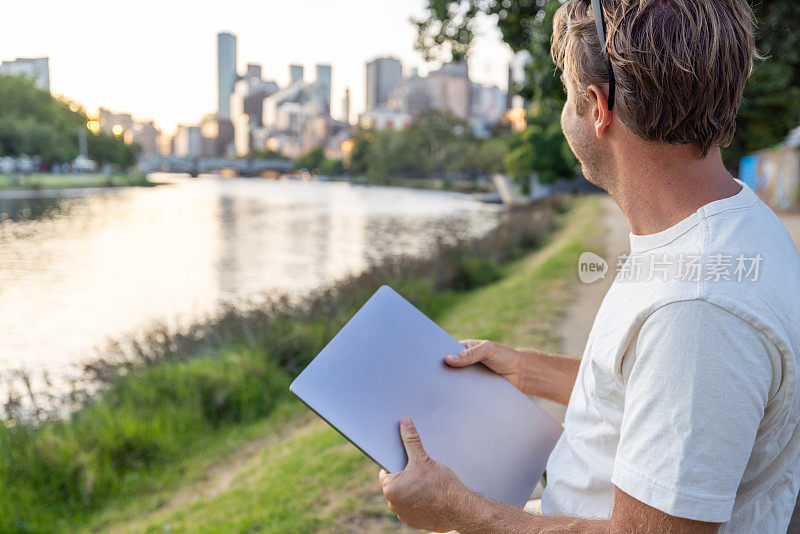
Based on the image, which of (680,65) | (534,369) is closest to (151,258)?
(534,369)

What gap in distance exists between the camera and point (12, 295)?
40.4 ft

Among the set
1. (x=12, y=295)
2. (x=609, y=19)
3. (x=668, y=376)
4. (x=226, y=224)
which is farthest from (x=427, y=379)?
(x=226, y=224)

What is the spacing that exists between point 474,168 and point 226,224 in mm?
38645

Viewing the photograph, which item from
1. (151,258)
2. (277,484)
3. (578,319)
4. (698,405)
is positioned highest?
(698,405)

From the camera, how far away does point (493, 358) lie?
155 cm

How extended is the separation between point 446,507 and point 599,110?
0.75 m

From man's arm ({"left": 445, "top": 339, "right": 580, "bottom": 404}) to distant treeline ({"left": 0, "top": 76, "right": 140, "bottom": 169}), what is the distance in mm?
19644

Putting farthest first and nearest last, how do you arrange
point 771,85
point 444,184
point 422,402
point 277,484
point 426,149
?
point 426,149
point 444,184
point 771,85
point 277,484
point 422,402

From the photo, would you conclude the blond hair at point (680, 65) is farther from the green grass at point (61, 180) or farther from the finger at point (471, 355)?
the green grass at point (61, 180)

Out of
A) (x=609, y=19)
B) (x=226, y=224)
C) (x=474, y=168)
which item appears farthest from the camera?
(x=474, y=168)

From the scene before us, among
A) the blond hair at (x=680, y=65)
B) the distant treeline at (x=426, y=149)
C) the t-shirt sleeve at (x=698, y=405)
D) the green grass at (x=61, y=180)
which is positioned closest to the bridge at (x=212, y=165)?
the green grass at (x=61, y=180)

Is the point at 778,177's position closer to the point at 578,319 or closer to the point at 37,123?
the point at 578,319

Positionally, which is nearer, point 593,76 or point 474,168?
point 593,76

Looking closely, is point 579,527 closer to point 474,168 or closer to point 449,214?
point 449,214
